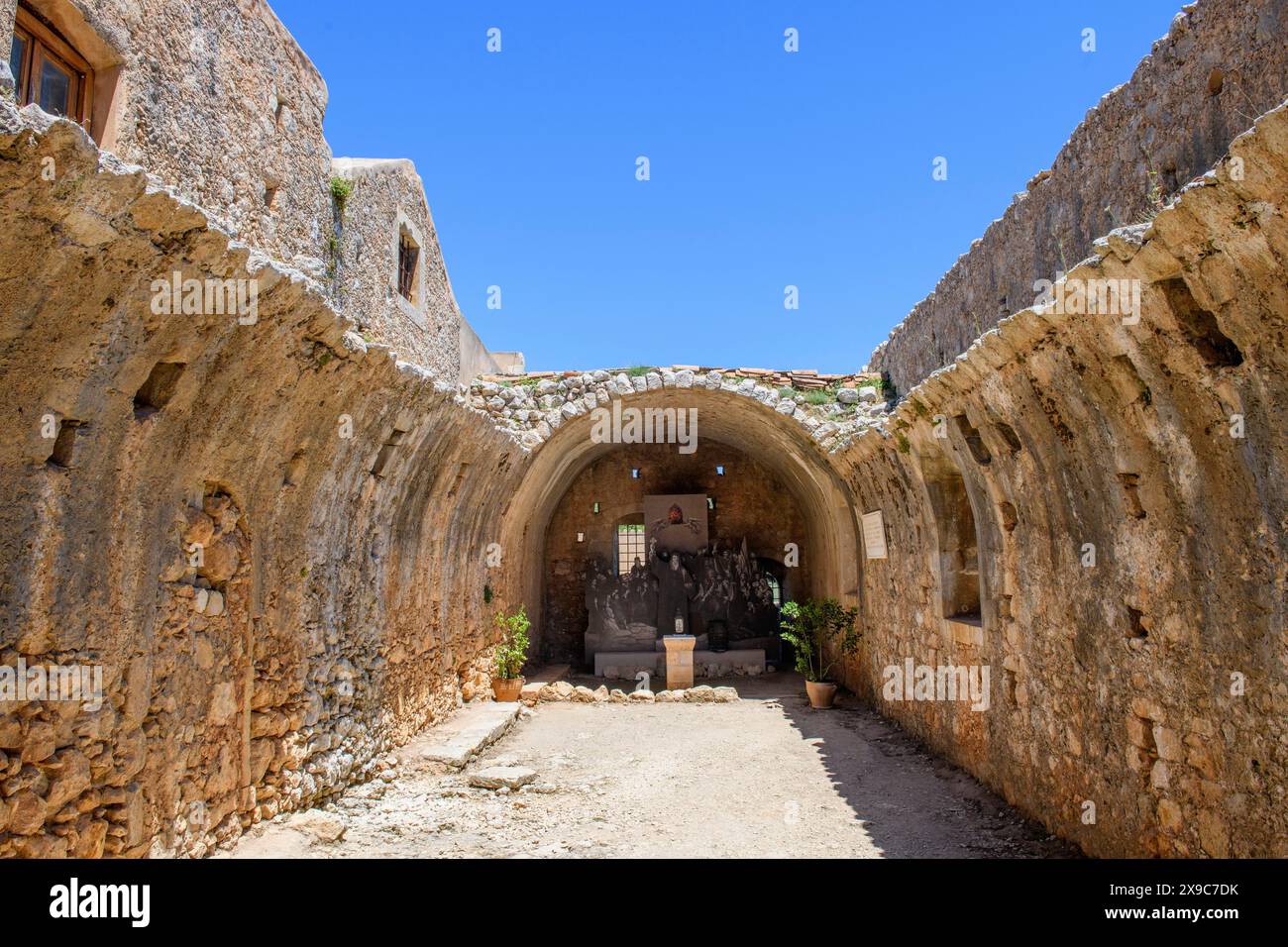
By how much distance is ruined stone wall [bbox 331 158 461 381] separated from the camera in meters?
9.69

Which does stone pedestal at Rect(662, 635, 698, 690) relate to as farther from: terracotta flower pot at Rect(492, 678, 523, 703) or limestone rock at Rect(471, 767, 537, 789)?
limestone rock at Rect(471, 767, 537, 789)

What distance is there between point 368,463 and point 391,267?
4.61 metres

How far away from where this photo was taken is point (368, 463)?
22.8 feet

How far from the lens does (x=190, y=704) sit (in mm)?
4777

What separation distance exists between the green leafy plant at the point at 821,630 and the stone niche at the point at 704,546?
3.94m

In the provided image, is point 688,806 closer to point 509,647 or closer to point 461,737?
point 461,737

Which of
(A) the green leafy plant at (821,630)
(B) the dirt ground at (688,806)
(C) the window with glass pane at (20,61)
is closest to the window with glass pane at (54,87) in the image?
(C) the window with glass pane at (20,61)

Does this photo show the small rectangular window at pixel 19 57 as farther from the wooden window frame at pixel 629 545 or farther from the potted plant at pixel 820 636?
the wooden window frame at pixel 629 545

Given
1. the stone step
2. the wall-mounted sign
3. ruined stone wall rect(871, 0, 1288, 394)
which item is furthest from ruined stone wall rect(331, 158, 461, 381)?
the wall-mounted sign

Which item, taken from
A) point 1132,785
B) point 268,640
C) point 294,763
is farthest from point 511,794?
point 1132,785

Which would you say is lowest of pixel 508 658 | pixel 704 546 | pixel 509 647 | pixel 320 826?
pixel 320 826

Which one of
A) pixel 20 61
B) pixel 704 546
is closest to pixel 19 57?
pixel 20 61

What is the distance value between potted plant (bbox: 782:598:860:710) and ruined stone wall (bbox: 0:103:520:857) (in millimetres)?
6638

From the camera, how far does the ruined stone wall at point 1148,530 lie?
3389 millimetres
